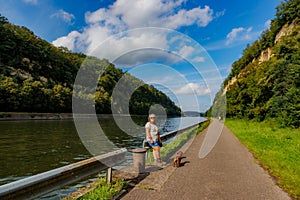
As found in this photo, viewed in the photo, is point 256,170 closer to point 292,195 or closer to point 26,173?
point 292,195

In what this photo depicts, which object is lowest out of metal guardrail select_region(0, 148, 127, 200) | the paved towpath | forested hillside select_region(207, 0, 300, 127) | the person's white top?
the paved towpath

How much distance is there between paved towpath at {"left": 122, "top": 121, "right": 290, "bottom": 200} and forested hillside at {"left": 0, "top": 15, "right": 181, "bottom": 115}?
34672 mm

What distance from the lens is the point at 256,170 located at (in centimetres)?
791

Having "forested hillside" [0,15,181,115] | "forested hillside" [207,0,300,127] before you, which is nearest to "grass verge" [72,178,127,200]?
"forested hillside" [207,0,300,127]

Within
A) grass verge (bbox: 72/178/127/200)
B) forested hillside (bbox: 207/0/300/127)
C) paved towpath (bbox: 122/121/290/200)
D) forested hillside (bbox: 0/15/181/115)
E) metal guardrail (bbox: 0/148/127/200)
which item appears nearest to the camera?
metal guardrail (bbox: 0/148/127/200)

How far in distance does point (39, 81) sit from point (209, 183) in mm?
75026

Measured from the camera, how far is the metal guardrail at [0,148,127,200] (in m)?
3.34

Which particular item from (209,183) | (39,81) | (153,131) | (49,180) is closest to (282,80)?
(153,131)

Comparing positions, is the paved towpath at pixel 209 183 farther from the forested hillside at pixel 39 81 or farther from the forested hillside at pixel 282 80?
the forested hillside at pixel 39 81

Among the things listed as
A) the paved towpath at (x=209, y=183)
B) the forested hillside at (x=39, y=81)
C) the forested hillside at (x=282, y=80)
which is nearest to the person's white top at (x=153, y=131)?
the paved towpath at (x=209, y=183)

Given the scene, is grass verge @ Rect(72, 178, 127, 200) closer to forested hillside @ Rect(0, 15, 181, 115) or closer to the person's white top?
the person's white top

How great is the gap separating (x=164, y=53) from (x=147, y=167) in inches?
267

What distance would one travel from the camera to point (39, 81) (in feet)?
238

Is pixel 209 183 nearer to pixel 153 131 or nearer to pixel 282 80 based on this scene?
pixel 153 131
